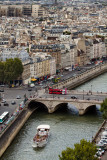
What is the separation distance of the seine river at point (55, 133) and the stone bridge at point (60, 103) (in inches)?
35.8

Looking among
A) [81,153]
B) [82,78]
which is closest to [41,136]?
[81,153]

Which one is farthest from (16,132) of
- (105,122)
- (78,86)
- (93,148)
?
(78,86)

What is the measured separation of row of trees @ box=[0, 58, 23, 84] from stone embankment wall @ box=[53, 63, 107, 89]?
6609 mm

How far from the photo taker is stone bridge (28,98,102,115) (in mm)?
71875

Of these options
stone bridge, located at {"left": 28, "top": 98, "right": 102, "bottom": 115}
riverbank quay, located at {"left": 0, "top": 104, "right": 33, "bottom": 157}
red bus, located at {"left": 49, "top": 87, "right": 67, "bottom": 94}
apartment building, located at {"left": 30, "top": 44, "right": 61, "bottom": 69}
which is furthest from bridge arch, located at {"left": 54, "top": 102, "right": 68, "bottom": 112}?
apartment building, located at {"left": 30, "top": 44, "right": 61, "bottom": 69}

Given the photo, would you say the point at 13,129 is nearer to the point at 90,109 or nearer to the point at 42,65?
the point at 90,109

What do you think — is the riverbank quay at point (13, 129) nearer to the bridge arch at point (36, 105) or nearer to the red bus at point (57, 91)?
the bridge arch at point (36, 105)

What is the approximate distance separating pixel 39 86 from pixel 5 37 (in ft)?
152

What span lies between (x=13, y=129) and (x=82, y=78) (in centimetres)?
3782

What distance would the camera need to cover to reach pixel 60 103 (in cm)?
7388

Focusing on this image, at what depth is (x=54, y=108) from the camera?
7350cm

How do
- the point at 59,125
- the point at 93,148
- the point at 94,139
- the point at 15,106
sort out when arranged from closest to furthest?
the point at 93,148 → the point at 94,139 → the point at 59,125 → the point at 15,106

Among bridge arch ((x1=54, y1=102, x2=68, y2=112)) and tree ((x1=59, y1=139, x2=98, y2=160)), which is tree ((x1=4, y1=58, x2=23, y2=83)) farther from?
tree ((x1=59, y1=139, x2=98, y2=160))

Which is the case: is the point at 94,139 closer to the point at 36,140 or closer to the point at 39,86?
the point at 36,140
